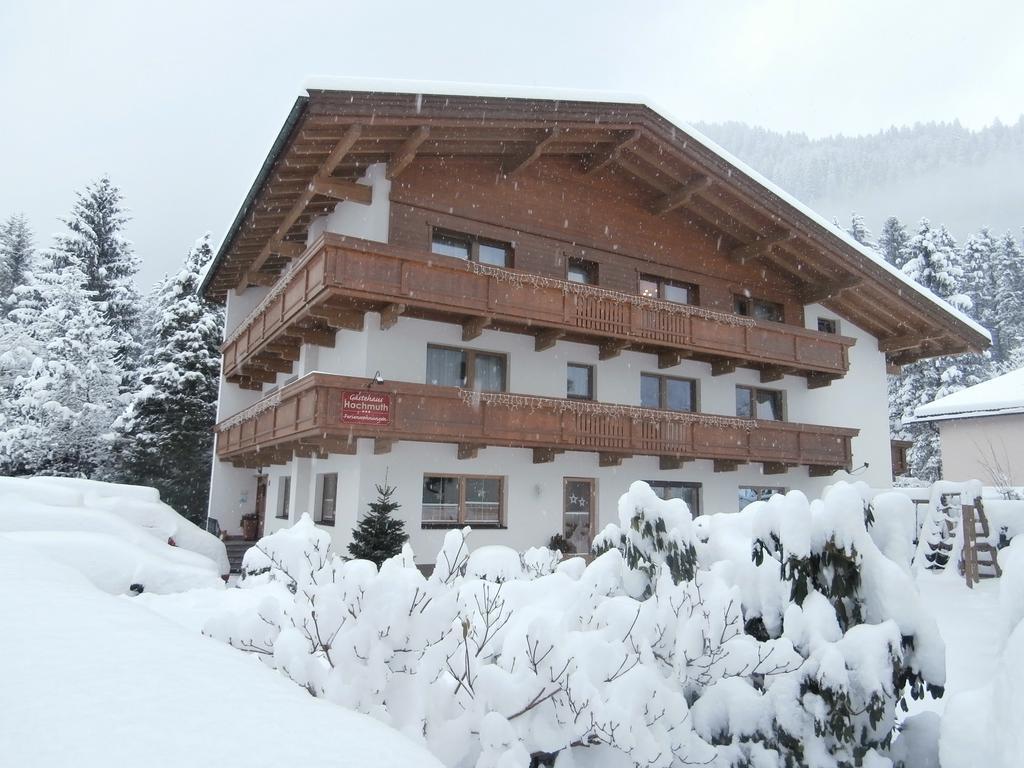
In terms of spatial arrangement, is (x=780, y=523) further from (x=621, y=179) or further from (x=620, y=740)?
(x=621, y=179)

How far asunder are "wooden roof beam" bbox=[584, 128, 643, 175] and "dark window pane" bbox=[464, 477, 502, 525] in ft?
26.7

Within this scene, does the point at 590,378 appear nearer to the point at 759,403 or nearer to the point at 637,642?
the point at 759,403

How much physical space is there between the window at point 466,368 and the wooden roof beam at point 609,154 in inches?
215

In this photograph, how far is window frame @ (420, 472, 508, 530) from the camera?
52.8 feet

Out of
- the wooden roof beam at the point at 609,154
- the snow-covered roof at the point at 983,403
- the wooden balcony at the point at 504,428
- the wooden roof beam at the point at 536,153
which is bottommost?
the wooden balcony at the point at 504,428

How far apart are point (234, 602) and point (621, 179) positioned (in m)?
15.4

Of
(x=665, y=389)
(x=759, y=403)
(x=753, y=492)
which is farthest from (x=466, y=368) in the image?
(x=759, y=403)

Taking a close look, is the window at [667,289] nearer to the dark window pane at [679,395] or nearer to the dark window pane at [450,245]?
the dark window pane at [679,395]

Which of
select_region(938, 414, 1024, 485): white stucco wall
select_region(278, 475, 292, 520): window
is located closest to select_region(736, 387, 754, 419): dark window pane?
select_region(938, 414, 1024, 485): white stucco wall

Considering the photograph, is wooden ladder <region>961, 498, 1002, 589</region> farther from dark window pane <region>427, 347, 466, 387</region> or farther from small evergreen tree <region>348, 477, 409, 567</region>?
small evergreen tree <region>348, 477, 409, 567</region>

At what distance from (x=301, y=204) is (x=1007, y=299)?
49.2 m

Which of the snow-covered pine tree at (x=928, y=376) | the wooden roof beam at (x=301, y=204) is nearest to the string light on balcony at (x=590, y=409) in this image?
the wooden roof beam at (x=301, y=204)

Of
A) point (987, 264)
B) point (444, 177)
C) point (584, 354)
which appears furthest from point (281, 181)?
point (987, 264)

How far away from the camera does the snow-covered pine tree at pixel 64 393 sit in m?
28.5
